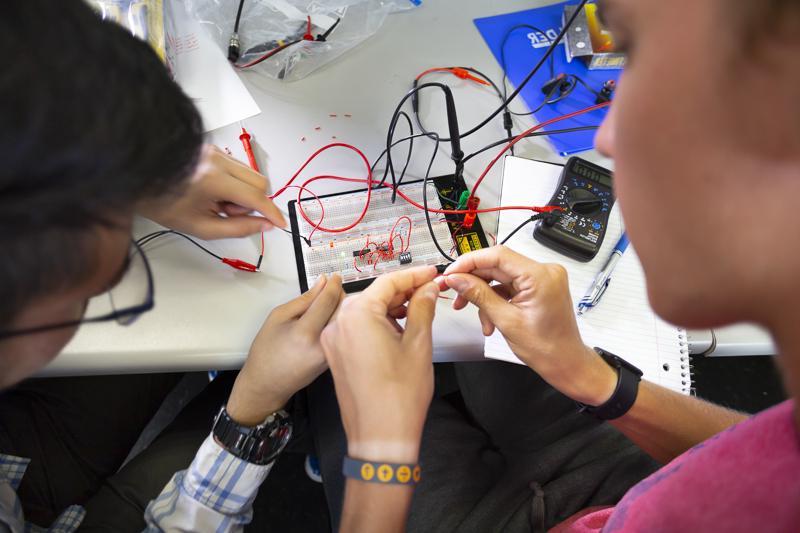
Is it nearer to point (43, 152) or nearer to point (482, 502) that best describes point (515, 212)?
point (482, 502)

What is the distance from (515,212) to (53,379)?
1.01 meters

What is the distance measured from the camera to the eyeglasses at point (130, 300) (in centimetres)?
52

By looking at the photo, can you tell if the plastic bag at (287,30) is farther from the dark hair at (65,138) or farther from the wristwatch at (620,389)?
the wristwatch at (620,389)

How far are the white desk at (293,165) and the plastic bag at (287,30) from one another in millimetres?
31

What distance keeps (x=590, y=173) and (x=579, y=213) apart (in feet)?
0.32

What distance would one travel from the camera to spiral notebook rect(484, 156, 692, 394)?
829 millimetres

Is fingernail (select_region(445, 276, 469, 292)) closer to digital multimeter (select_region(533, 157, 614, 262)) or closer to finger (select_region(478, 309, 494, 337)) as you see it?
finger (select_region(478, 309, 494, 337))

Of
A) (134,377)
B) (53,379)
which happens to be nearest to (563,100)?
(134,377)

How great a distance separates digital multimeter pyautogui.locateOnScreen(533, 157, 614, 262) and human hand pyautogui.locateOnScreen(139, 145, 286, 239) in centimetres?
51

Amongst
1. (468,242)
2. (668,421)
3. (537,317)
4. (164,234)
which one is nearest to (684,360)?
(668,421)

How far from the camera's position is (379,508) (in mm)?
636

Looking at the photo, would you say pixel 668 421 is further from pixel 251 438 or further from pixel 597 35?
pixel 597 35

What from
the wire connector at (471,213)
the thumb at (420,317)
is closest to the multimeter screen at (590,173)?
the wire connector at (471,213)

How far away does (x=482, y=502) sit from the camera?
810mm
